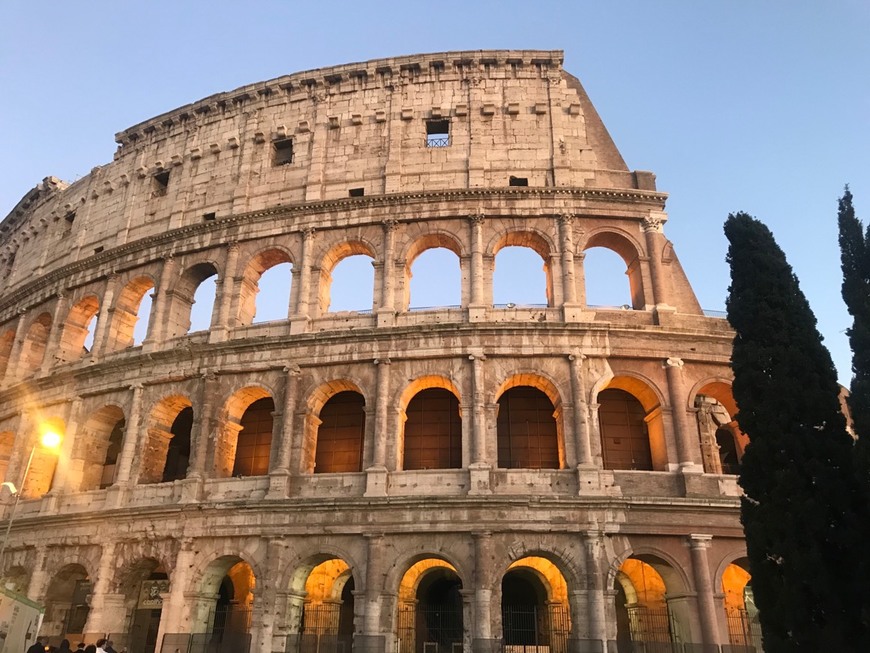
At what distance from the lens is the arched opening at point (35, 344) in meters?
24.1

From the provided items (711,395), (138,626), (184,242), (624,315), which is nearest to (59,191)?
(184,242)

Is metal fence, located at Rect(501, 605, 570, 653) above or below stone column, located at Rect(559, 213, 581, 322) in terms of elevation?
→ below

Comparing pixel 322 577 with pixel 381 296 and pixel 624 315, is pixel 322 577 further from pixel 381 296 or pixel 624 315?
pixel 624 315

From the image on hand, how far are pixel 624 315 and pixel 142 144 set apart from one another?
749 inches

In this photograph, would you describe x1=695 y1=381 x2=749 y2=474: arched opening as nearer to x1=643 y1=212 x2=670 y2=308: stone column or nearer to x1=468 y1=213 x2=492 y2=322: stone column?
x1=643 y1=212 x2=670 y2=308: stone column

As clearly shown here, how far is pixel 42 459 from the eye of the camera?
69.2 feet

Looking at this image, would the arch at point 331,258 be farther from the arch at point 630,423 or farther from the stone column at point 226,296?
the arch at point 630,423

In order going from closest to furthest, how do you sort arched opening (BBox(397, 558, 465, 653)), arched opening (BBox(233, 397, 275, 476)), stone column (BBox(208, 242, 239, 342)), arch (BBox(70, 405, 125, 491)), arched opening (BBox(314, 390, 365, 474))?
arched opening (BBox(397, 558, 465, 653)), arched opening (BBox(314, 390, 365, 474)), arched opening (BBox(233, 397, 275, 476)), stone column (BBox(208, 242, 239, 342)), arch (BBox(70, 405, 125, 491))

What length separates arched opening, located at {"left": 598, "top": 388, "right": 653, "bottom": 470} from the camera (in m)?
17.3

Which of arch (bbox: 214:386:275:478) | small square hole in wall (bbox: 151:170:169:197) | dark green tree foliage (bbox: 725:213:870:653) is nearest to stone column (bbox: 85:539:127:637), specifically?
arch (bbox: 214:386:275:478)

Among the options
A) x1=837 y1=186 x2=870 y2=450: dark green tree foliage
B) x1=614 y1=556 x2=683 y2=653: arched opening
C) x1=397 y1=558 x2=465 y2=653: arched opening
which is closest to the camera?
x1=837 y1=186 x2=870 y2=450: dark green tree foliage

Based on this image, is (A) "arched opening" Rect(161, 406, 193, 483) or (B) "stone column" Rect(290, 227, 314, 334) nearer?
(B) "stone column" Rect(290, 227, 314, 334)

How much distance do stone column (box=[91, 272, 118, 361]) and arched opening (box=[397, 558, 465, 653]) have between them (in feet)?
41.0

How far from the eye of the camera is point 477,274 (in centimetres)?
1819
